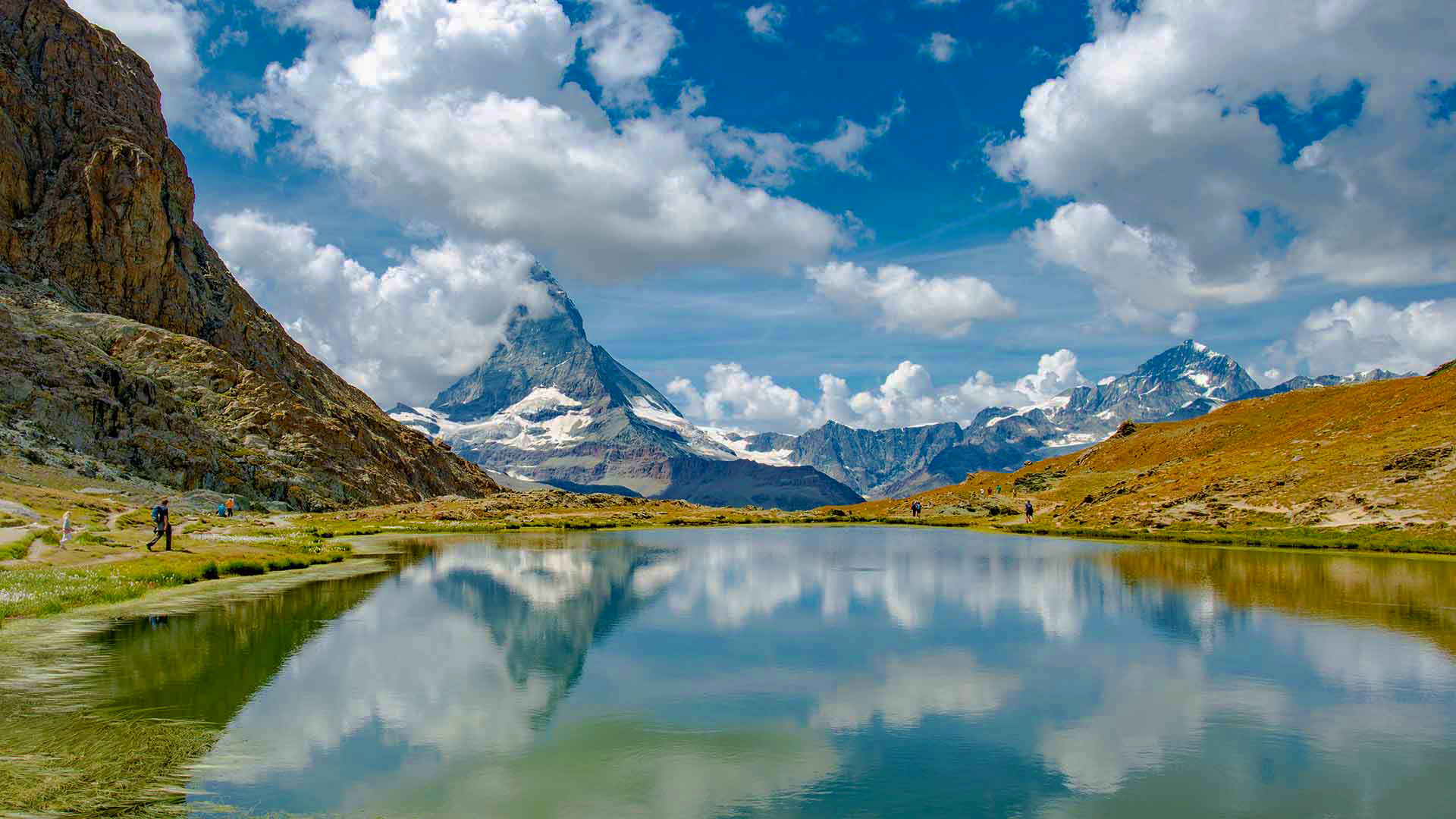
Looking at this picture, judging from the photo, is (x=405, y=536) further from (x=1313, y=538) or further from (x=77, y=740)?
(x=1313, y=538)

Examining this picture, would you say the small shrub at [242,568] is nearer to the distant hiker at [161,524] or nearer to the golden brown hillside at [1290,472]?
the distant hiker at [161,524]

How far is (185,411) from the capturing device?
170m

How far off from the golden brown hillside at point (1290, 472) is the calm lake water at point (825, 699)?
121 ft

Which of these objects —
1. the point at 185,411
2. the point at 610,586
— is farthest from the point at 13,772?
the point at 185,411

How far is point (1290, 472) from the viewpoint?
334 ft

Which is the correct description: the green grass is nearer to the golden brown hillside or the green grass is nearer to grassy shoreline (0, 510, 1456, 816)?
grassy shoreline (0, 510, 1456, 816)

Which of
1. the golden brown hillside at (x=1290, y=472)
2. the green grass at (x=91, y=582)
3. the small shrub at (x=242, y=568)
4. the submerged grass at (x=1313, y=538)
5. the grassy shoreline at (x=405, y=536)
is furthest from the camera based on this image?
the golden brown hillside at (x=1290, y=472)

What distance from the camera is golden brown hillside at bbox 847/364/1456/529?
8569cm

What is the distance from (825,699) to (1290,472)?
96113 mm

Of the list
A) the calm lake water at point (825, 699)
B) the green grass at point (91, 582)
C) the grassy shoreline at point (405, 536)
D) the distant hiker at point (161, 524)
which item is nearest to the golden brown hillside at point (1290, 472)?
the grassy shoreline at point (405, 536)

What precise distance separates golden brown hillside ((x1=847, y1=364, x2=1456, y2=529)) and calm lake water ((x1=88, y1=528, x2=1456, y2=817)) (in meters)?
36.9

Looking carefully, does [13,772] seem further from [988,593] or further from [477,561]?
[477,561]

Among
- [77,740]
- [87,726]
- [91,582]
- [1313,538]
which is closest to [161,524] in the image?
[91,582]

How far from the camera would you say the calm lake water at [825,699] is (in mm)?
19938
